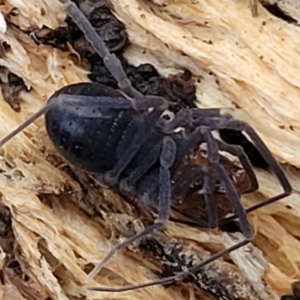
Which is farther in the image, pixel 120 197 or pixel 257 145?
pixel 120 197

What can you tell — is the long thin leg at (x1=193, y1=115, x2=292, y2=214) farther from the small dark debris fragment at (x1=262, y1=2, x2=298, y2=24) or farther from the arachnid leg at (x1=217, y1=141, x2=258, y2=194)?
the small dark debris fragment at (x1=262, y1=2, x2=298, y2=24)

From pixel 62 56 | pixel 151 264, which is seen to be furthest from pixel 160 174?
pixel 62 56

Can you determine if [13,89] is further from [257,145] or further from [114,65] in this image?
[257,145]

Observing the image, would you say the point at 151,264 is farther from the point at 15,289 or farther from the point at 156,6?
the point at 156,6

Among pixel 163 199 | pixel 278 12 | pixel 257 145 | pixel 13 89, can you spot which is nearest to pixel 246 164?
pixel 257 145

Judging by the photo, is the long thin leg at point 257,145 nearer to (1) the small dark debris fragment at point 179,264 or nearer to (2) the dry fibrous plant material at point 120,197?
(2) the dry fibrous plant material at point 120,197

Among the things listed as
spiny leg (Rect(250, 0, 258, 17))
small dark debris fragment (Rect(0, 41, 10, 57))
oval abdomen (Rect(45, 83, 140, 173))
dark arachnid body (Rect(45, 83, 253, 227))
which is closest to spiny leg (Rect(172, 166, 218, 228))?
dark arachnid body (Rect(45, 83, 253, 227))
